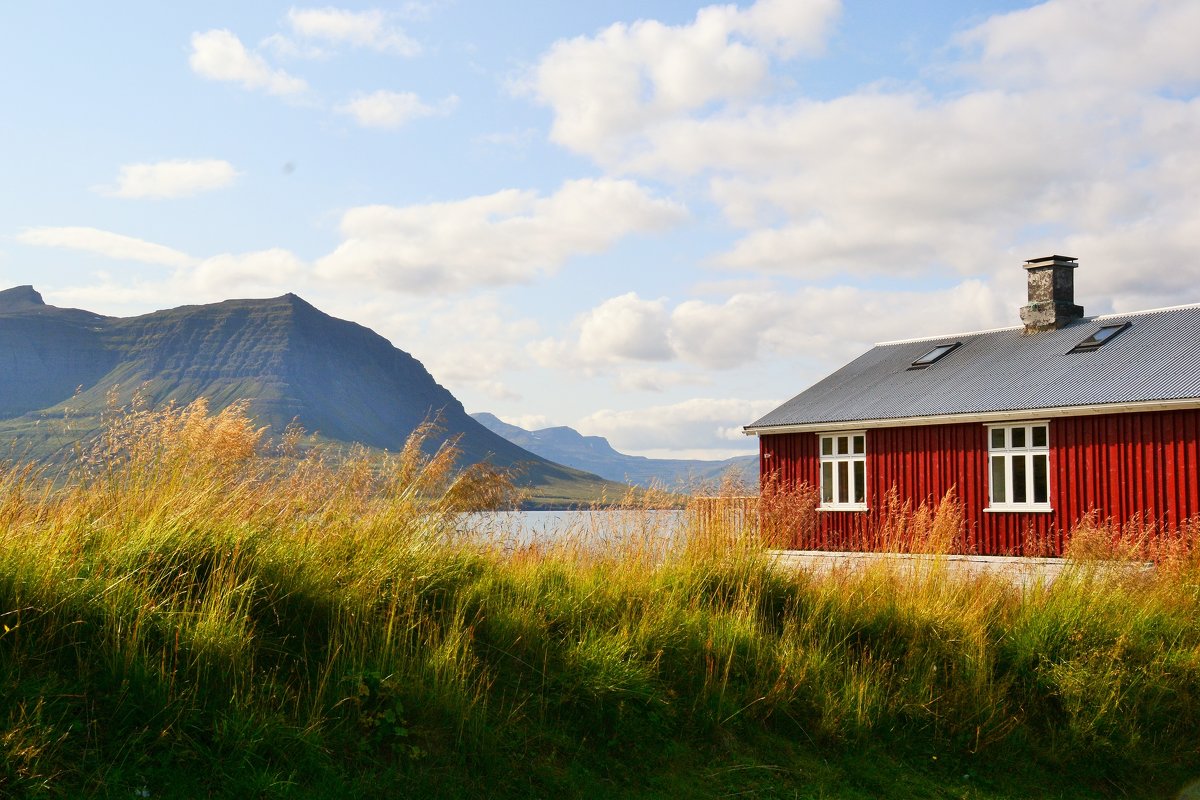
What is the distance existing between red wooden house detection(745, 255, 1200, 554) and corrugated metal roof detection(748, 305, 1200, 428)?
0.04m

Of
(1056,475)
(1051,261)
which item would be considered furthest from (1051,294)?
(1056,475)

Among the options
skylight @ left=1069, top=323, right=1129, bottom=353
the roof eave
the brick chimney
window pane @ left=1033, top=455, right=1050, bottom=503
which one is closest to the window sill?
window pane @ left=1033, top=455, right=1050, bottom=503

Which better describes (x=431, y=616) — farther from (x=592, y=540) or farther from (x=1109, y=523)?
(x=1109, y=523)

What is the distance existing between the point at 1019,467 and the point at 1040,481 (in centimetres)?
47

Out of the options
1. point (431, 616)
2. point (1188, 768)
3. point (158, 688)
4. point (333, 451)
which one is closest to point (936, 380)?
point (1188, 768)

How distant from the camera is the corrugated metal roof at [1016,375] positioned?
18.5 metres

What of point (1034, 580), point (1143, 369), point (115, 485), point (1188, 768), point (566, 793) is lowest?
point (1188, 768)

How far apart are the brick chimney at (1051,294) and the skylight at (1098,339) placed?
139cm

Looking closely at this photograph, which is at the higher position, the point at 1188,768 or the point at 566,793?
the point at 566,793

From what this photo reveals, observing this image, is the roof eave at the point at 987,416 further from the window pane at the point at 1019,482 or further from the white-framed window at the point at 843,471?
the window pane at the point at 1019,482

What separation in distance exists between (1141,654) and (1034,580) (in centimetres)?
133

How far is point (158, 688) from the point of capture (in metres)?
5.46

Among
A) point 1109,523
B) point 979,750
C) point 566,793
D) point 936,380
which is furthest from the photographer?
point 936,380

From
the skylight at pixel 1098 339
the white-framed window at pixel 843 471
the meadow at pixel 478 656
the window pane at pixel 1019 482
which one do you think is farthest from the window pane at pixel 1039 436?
the meadow at pixel 478 656
